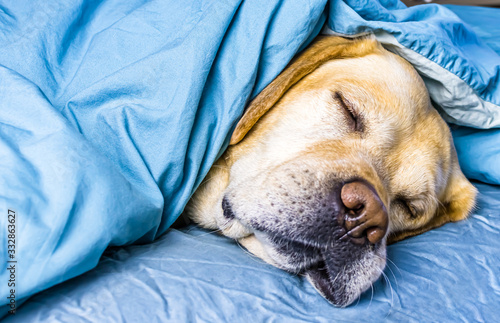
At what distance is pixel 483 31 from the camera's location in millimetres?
3100

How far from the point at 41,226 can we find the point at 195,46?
0.77 meters

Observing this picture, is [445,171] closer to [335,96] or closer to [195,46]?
[335,96]

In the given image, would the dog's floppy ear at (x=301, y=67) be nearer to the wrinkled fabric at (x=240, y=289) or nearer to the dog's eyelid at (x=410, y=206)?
the wrinkled fabric at (x=240, y=289)

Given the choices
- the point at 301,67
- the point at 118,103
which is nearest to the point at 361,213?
the point at 301,67

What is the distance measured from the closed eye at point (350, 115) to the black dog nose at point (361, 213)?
411mm

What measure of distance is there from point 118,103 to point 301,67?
0.73 m

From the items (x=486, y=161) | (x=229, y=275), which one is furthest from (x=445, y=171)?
(x=229, y=275)

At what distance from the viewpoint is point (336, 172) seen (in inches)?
54.3

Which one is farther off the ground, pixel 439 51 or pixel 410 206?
pixel 439 51

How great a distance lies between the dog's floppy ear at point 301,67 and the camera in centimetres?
162

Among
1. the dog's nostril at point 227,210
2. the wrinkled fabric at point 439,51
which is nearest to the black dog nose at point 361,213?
the dog's nostril at point 227,210

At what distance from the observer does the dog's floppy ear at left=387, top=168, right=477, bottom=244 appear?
1889mm

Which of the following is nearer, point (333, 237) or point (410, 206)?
point (333, 237)

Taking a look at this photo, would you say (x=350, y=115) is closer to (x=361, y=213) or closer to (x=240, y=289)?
(x=361, y=213)
